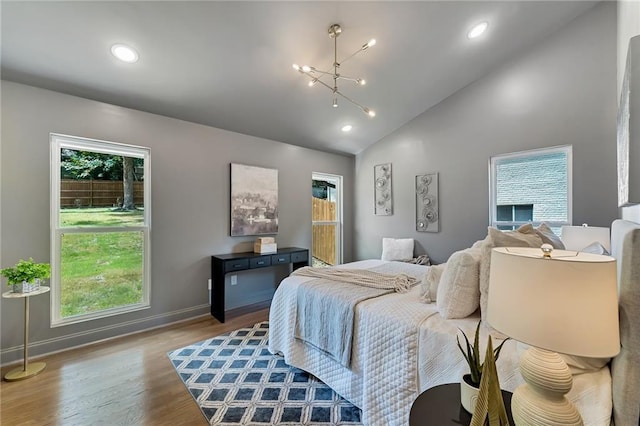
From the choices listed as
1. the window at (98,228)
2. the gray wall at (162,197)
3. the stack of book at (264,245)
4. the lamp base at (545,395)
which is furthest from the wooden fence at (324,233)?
the lamp base at (545,395)

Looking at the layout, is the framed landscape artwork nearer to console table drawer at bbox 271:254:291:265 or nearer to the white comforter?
console table drawer at bbox 271:254:291:265

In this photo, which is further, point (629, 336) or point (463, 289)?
point (463, 289)

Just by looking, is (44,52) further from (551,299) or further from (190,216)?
(551,299)

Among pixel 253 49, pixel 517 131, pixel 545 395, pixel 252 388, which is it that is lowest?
pixel 252 388

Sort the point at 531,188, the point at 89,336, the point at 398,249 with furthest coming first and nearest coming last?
the point at 398,249
the point at 531,188
the point at 89,336

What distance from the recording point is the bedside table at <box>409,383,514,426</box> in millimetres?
1015

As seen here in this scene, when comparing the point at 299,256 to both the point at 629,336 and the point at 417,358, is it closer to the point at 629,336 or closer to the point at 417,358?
the point at 417,358

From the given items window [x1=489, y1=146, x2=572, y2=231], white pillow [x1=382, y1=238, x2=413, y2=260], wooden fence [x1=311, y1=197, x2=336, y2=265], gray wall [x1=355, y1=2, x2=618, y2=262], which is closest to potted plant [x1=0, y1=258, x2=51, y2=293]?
wooden fence [x1=311, y1=197, x2=336, y2=265]

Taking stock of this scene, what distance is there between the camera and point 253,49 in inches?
99.1

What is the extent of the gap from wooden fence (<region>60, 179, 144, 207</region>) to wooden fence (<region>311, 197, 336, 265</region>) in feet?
8.52

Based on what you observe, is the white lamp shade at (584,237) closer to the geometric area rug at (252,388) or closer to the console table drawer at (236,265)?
the geometric area rug at (252,388)

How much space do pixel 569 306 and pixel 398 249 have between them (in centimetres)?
353

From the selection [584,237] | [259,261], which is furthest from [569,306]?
[259,261]

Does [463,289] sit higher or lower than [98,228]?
lower
